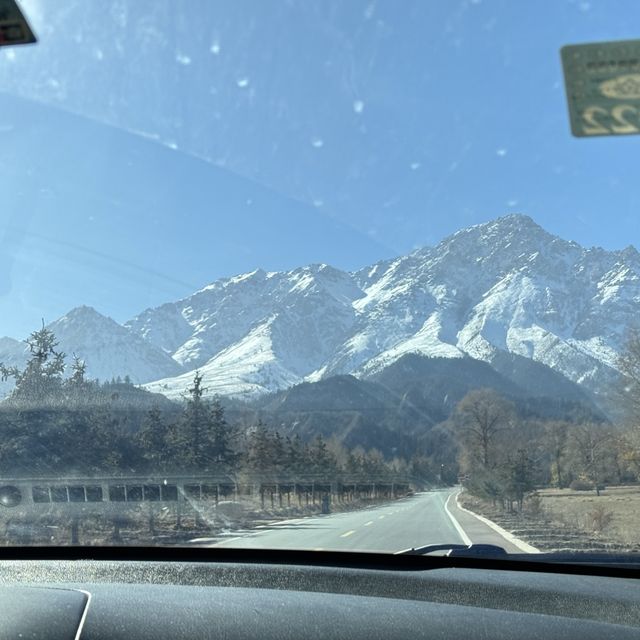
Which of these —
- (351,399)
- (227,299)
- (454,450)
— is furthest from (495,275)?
(227,299)

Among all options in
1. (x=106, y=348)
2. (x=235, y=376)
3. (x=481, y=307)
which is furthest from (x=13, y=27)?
(x=481, y=307)

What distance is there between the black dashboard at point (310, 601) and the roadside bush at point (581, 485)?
25111 millimetres

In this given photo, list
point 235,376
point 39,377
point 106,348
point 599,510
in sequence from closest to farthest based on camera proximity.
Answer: point 599,510
point 39,377
point 106,348
point 235,376

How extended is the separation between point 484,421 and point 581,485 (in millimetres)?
4652

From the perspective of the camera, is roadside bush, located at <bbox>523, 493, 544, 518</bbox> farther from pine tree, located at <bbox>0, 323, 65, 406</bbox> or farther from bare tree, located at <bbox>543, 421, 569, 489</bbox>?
pine tree, located at <bbox>0, 323, 65, 406</bbox>

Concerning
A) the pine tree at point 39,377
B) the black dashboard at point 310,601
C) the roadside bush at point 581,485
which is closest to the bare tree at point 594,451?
the roadside bush at point 581,485

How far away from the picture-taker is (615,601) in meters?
3.03

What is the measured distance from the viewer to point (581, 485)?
93.4ft

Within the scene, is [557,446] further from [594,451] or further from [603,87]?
[603,87]

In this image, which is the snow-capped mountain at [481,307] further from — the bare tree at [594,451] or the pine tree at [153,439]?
the pine tree at [153,439]

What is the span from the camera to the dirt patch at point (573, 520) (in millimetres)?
6481

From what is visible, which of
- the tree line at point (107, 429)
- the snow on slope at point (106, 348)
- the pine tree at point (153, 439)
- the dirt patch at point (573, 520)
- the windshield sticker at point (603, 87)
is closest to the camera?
the windshield sticker at point (603, 87)

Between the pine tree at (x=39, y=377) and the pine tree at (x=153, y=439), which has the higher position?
the pine tree at (x=39, y=377)

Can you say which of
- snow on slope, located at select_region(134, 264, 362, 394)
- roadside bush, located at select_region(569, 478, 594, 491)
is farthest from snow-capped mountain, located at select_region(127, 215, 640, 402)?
roadside bush, located at select_region(569, 478, 594, 491)
